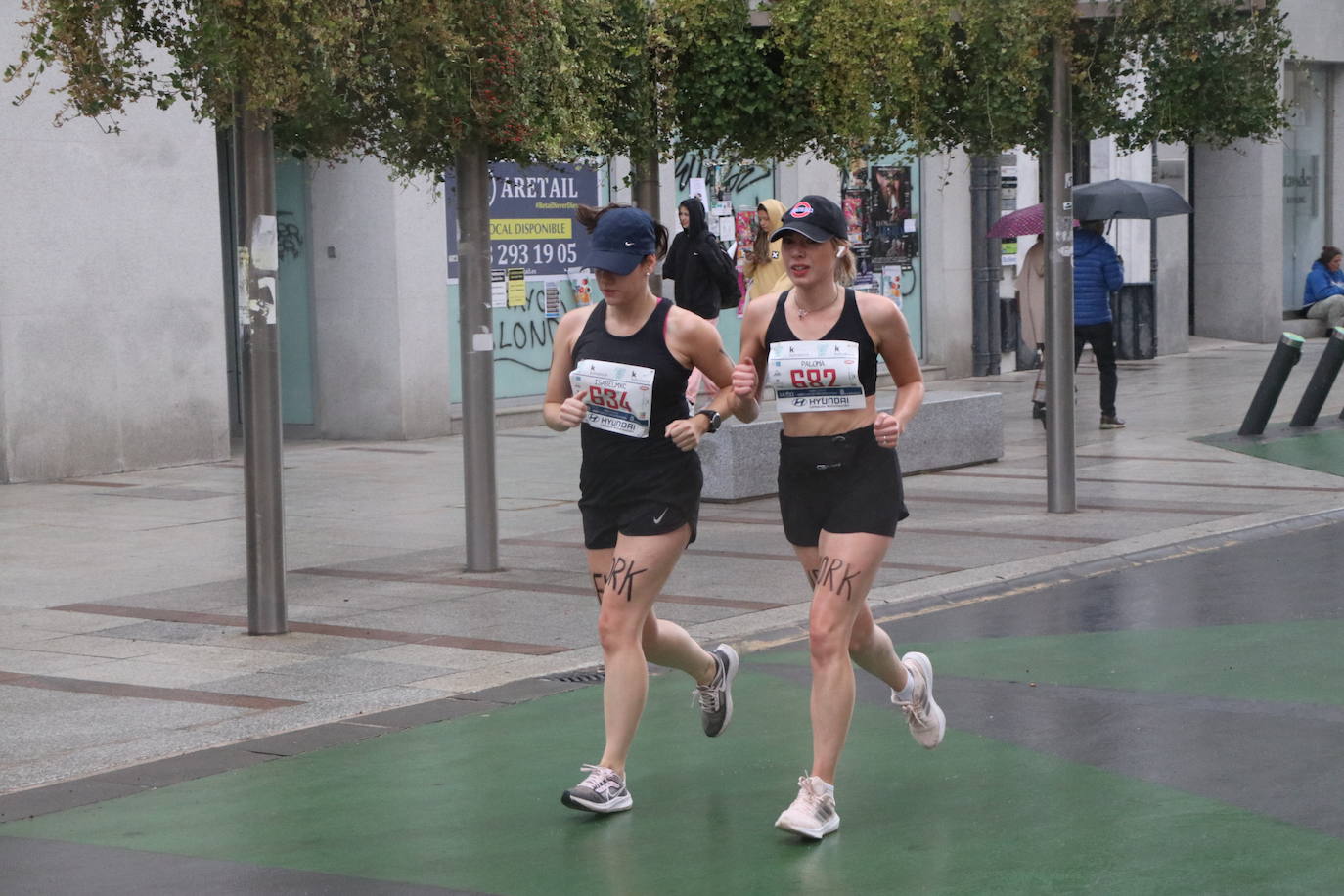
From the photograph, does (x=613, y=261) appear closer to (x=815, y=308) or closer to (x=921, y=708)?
(x=815, y=308)

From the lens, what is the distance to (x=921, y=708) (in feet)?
20.3

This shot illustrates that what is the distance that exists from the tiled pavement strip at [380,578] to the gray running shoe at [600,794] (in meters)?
1.39

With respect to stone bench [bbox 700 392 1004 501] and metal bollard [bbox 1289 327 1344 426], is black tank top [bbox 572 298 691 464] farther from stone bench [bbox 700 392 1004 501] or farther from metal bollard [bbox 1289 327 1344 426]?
metal bollard [bbox 1289 327 1344 426]

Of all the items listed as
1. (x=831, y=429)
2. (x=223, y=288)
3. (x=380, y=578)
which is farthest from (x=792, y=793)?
(x=223, y=288)

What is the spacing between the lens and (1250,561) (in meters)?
10.5

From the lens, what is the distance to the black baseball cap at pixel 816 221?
230 inches

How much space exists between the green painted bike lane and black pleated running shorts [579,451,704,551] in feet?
2.66

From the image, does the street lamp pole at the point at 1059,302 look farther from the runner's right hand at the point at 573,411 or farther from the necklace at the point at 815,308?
the runner's right hand at the point at 573,411

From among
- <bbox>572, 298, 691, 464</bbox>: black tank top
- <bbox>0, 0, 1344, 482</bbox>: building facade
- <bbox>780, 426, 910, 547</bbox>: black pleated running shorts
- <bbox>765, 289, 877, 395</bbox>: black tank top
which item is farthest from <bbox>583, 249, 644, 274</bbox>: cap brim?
<bbox>0, 0, 1344, 482</bbox>: building facade

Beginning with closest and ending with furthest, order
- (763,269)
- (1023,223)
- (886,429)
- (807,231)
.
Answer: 1. (886,429)
2. (807,231)
3. (763,269)
4. (1023,223)

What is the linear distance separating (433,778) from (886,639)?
4.92 feet

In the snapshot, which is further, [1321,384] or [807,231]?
[1321,384]

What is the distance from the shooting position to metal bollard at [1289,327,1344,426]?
56.5ft

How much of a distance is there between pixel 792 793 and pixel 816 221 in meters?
1.70
